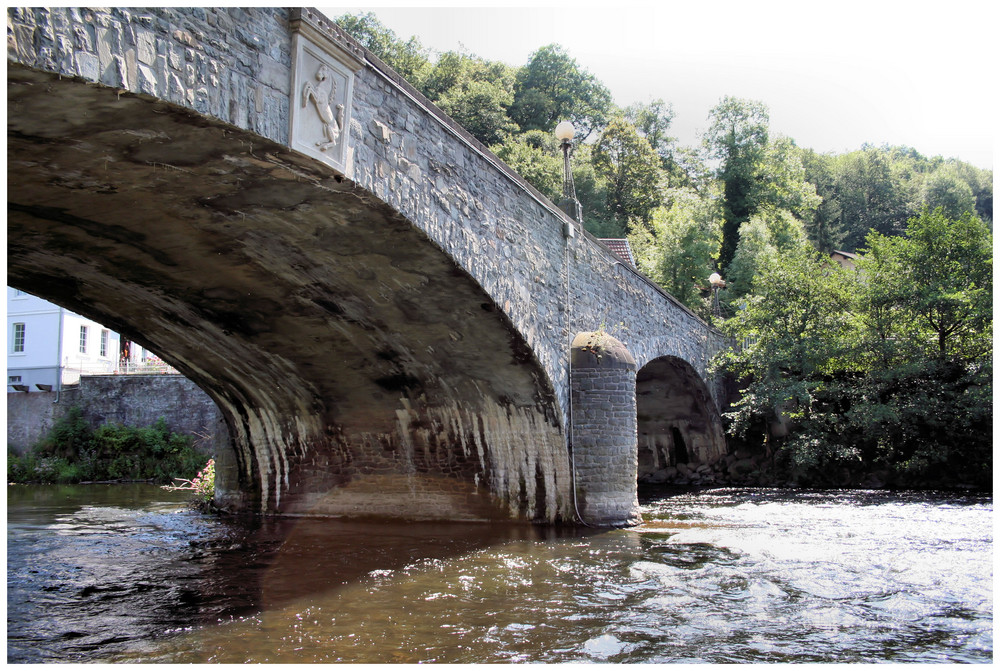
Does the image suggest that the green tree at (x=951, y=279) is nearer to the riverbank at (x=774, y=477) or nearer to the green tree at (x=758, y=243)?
the riverbank at (x=774, y=477)

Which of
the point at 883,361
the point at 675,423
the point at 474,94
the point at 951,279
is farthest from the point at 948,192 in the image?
the point at 675,423

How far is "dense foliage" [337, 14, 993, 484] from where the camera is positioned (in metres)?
16.5

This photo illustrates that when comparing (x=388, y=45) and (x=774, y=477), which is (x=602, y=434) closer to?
(x=774, y=477)

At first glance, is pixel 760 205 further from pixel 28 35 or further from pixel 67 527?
pixel 28 35

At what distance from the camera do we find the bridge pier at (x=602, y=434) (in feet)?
34.3

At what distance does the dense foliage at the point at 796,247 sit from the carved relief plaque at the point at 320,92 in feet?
46.0

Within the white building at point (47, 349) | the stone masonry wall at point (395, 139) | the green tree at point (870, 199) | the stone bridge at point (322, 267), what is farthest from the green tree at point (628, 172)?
the stone masonry wall at point (395, 139)

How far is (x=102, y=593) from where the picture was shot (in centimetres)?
707

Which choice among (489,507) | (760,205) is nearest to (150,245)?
(489,507)

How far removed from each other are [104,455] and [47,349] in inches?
226

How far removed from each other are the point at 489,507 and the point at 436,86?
2914cm

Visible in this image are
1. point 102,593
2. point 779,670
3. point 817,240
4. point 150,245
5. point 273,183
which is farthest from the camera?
point 817,240

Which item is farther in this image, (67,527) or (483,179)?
(67,527)

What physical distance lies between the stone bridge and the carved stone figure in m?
0.02
